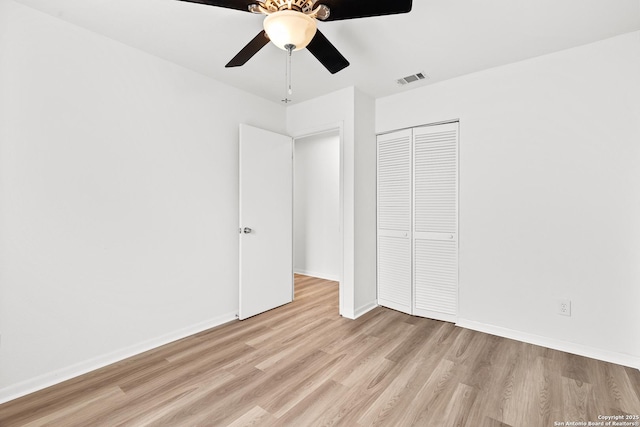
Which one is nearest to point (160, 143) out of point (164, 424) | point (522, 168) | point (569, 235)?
point (164, 424)

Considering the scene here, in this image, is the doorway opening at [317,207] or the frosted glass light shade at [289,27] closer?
the frosted glass light shade at [289,27]

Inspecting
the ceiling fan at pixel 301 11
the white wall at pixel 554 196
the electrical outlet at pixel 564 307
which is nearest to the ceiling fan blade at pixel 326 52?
the ceiling fan at pixel 301 11

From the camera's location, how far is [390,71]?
2.86 metres

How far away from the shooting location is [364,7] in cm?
156

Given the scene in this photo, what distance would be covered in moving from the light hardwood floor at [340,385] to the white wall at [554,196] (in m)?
0.29

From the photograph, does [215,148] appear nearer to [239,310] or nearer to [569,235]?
[239,310]

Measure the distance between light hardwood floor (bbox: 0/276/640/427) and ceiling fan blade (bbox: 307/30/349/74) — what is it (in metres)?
2.16

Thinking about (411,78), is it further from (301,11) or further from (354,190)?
(301,11)

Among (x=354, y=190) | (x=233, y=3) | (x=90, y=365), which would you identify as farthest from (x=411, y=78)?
(x=90, y=365)

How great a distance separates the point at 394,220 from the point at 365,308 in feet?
3.45

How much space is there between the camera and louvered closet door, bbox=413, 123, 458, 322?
3.07m

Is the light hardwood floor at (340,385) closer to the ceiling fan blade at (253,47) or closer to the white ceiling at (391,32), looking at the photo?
the ceiling fan blade at (253,47)

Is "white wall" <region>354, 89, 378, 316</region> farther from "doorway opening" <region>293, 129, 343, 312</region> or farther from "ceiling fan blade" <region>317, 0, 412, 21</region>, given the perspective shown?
"ceiling fan blade" <region>317, 0, 412, 21</region>

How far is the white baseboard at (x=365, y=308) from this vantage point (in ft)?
10.7
